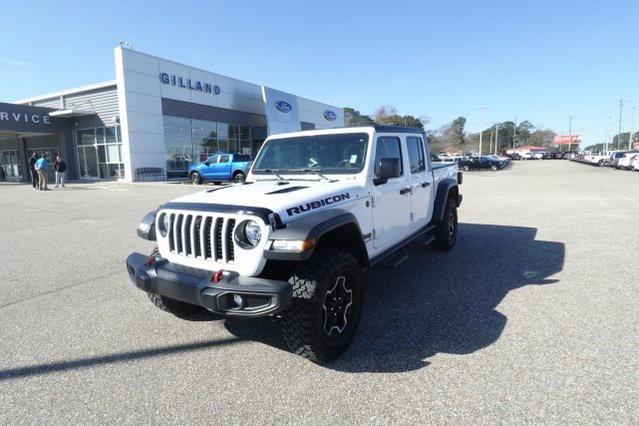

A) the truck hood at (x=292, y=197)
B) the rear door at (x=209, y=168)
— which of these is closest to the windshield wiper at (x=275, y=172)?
the truck hood at (x=292, y=197)

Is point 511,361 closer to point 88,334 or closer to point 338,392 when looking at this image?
point 338,392

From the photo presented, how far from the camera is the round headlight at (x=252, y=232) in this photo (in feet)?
9.69

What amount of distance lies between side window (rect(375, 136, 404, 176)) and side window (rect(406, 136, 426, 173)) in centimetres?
35

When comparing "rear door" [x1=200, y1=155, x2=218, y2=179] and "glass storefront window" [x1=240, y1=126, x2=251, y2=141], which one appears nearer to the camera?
"rear door" [x1=200, y1=155, x2=218, y2=179]

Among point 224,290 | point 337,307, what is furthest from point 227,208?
point 337,307

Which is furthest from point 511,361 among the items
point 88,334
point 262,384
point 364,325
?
point 88,334

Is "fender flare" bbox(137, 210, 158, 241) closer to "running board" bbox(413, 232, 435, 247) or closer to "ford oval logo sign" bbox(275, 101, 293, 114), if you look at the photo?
"running board" bbox(413, 232, 435, 247)

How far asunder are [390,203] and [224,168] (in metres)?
17.9

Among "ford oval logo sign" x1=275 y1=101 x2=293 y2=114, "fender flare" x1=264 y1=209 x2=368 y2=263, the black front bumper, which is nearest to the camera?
the black front bumper

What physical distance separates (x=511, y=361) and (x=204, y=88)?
27.2 m

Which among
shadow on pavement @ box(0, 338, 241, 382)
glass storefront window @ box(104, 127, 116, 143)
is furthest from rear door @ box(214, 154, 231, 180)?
shadow on pavement @ box(0, 338, 241, 382)

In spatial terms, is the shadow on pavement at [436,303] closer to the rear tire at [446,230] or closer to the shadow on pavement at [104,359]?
the rear tire at [446,230]

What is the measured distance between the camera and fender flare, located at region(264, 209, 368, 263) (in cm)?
281

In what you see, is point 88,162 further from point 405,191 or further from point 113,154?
point 405,191
